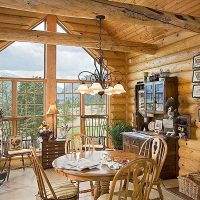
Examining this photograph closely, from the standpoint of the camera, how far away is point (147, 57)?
609 centimetres

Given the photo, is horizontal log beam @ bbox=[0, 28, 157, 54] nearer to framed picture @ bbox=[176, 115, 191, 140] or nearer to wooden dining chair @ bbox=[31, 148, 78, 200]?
framed picture @ bbox=[176, 115, 191, 140]

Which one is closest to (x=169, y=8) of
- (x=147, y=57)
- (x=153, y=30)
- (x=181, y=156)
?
(x=153, y=30)

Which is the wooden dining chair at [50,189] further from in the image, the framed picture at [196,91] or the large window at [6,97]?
the large window at [6,97]

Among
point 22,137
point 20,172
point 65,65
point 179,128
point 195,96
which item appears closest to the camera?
point 195,96

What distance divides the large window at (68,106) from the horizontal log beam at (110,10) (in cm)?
310

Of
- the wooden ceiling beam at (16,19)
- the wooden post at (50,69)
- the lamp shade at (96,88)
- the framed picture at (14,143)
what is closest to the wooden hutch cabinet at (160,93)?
the lamp shade at (96,88)

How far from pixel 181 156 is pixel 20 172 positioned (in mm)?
3232

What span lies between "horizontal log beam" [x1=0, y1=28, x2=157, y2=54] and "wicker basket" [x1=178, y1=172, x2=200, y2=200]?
2.81 meters

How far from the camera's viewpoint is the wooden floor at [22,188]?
399 cm

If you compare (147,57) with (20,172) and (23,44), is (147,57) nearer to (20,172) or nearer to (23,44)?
(23,44)

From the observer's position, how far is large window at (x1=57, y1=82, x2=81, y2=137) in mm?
6633

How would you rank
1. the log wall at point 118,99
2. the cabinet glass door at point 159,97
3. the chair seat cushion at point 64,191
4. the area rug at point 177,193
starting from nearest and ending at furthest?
1. the chair seat cushion at point 64,191
2. the area rug at point 177,193
3. the cabinet glass door at point 159,97
4. the log wall at point 118,99

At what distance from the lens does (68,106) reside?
265 inches

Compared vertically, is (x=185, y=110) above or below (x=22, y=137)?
above
